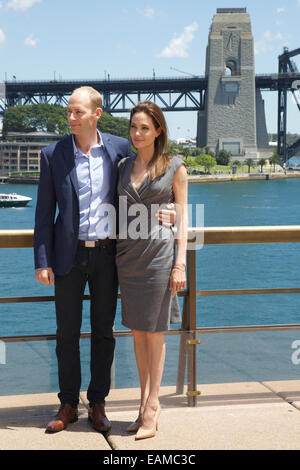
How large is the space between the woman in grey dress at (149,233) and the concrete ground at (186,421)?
10cm

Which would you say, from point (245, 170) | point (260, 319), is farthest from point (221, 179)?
point (260, 319)

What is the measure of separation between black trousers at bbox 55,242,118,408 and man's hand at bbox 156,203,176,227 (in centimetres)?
18

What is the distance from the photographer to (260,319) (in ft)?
10.9

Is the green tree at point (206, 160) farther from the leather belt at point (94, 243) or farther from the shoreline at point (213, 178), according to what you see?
the leather belt at point (94, 243)

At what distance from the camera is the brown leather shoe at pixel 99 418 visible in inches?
83.0

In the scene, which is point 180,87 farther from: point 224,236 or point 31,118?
point 224,236

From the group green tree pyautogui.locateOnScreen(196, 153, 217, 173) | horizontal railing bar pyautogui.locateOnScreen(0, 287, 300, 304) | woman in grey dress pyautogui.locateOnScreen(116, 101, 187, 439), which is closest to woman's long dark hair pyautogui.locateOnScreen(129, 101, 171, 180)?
woman in grey dress pyautogui.locateOnScreen(116, 101, 187, 439)

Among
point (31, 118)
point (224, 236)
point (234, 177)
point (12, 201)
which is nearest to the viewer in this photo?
point (224, 236)

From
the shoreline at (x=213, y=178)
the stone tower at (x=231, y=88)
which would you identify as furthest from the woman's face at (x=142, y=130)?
the stone tower at (x=231, y=88)

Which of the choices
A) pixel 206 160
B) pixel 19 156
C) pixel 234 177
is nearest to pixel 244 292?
pixel 206 160

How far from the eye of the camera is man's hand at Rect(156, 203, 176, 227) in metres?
2.03

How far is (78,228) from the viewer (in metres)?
2.05

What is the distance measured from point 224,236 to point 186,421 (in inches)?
24.4
